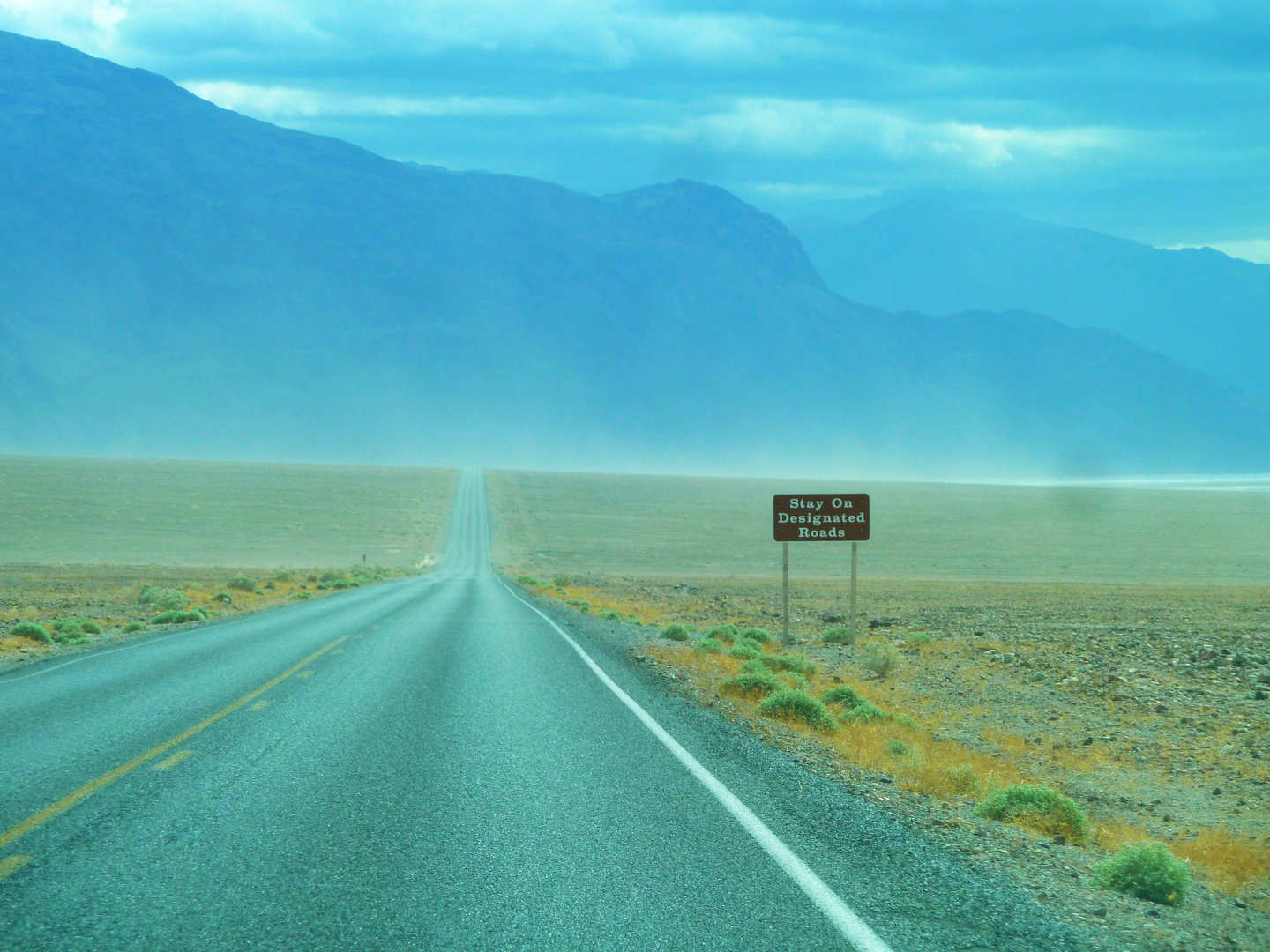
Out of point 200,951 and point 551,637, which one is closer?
point 200,951

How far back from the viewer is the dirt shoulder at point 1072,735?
674cm

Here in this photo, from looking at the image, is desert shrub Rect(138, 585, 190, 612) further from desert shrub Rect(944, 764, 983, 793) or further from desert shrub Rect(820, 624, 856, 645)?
desert shrub Rect(944, 764, 983, 793)

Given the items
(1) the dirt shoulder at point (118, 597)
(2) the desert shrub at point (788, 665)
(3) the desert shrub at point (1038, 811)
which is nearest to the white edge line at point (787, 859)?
(3) the desert shrub at point (1038, 811)

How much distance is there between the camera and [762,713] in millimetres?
12461

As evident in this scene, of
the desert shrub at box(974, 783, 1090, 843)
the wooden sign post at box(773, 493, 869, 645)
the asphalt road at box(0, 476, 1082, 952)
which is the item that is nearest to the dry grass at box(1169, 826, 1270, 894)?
the desert shrub at box(974, 783, 1090, 843)

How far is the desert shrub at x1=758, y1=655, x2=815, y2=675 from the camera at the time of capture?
1786 centimetres

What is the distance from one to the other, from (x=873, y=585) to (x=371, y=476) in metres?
108

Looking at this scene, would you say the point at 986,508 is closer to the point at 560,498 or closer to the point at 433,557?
the point at 560,498

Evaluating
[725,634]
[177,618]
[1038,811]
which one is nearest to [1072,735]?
[1038,811]

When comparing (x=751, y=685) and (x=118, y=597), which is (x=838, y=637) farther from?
(x=118, y=597)

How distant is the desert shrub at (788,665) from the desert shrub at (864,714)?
154 inches

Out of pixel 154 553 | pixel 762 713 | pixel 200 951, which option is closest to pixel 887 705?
pixel 762 713

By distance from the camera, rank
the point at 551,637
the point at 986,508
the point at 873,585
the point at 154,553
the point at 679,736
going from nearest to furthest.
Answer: the point at 679,736 < the point at 551,637 < the point at 873,585 < the point at 154,553 < the point at 986,508

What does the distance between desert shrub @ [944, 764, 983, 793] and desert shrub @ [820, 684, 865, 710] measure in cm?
418
